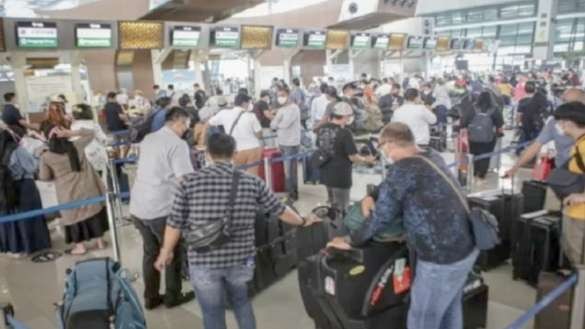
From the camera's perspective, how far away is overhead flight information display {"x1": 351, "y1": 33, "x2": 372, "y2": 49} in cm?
1622

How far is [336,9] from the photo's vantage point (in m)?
19.0

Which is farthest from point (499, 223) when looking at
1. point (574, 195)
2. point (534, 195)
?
point (574, 195)

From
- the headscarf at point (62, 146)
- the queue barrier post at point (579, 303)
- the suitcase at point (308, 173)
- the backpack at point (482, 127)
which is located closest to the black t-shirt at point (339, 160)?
the queue barrier post at point (579, 303)

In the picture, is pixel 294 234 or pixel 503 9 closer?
pixel 294 234

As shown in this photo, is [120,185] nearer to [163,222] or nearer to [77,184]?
[77,184]

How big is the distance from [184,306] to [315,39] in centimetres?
1198

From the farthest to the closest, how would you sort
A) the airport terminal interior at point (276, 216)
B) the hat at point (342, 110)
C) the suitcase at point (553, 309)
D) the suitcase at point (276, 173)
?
1. the suitcase at point (276, 173)
2. the hat at point (342, 110)
3. the suitcase at point (553, 309)
4. the airport terminal interior at point (276, 216)

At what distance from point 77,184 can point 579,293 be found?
4.14 m

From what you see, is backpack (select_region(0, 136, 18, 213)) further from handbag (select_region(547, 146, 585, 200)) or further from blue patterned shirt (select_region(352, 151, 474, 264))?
handbag (select_region(547, 146, 585, 200))

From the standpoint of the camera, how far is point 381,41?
698 inches

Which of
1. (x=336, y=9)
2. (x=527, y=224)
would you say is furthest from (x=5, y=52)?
(x=336, y=9)

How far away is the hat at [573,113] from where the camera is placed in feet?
10.3

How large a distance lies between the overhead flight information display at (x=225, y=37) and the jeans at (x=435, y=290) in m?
10.3

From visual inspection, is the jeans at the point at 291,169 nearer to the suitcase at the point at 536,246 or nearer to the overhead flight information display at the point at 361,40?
the suitcase at the point at 536,246
